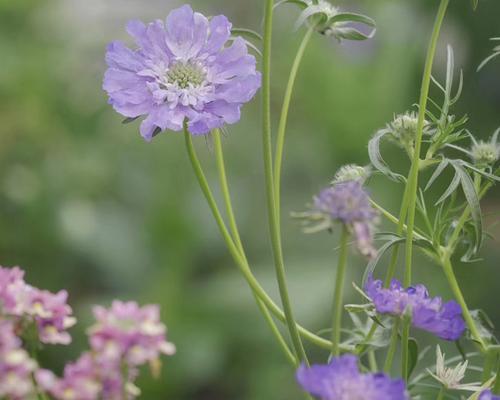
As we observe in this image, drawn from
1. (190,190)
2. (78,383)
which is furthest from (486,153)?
(190,190)

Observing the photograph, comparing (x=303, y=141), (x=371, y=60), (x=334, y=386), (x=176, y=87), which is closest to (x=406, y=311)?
(x=334, y=386)

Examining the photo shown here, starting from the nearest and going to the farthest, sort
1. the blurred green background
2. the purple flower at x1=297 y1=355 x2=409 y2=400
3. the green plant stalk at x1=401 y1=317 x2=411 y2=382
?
1. the purple flower at x1=297 y1=355 x2=409 y2=400
2. the green plant stalk at x1=401 y1=317 x2=411 y2=382
3. the blurred green background

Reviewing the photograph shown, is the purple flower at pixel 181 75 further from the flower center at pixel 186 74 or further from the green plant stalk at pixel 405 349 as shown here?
the green plant stalk at pixel 405 349

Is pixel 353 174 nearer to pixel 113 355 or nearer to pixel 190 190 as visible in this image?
pixel 113 355

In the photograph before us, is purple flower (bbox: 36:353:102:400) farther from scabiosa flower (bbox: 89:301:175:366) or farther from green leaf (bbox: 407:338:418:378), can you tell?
green leaf (bbox: 407:338:418:378)

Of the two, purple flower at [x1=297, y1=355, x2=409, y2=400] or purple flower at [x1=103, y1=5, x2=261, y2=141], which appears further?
purple flower at [x1=103, y1=5, x2=261, y2=141]

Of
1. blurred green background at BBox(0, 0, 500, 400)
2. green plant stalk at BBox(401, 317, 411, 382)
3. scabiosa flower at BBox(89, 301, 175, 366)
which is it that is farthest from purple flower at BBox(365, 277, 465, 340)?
blurred green background at BBox(0, 0, 500, 400)
